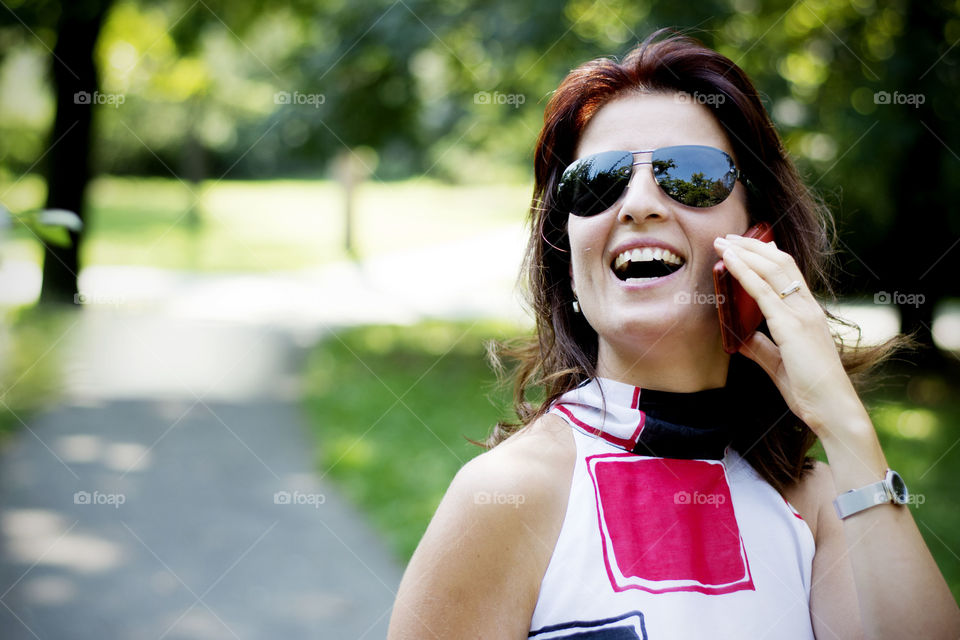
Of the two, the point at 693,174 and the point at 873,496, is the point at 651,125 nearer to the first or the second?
the point at 693,174

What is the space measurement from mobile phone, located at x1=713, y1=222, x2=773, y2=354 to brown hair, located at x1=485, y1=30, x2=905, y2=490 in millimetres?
298

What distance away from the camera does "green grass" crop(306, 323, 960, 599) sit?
559cm

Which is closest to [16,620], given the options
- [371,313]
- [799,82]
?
[799,82]

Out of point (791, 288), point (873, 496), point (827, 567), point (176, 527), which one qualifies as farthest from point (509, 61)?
point (873, 496)

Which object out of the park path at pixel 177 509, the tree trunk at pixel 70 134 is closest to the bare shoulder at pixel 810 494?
the park path at pixel 177 509

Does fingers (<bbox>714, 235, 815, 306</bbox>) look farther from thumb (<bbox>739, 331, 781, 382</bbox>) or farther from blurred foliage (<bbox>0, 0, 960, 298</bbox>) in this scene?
blurred foliage (<bbox>0, 0, 960, 298</bbox>)

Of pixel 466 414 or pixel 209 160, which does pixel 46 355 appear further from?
pixel 209 160

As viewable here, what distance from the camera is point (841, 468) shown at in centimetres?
157

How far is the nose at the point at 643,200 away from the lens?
174 cm

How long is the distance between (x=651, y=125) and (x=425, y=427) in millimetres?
5819

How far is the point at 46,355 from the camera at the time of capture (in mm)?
8336

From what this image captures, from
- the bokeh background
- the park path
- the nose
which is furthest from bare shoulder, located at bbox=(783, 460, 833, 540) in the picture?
the park path

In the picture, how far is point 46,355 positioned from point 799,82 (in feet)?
26.0

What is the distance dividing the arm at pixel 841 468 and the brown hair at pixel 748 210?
25 centimetres
